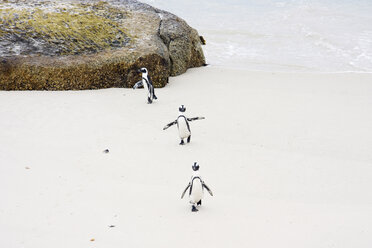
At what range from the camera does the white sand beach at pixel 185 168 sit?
157 inches

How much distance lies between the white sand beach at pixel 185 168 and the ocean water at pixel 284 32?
4.29 m

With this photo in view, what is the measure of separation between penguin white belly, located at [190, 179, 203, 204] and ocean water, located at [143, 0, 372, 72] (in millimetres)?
7677

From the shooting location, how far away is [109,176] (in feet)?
16.8

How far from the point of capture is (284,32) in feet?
59.2

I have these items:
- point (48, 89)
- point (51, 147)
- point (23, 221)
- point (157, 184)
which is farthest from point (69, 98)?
point (23, 221)

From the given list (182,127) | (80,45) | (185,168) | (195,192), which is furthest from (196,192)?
(80,45)

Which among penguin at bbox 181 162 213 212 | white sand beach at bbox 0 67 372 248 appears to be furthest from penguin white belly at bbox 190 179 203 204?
white sand beach at bbox 0 67 372 248

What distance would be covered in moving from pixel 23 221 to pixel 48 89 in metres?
4.57

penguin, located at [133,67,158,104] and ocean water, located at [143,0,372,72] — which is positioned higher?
ocean water, located at [143,0,372,72]

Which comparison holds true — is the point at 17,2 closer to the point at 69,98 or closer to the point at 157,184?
the point at 69,98

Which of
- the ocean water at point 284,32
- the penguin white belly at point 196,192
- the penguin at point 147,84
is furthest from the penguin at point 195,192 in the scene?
the ocean water at point 284,32

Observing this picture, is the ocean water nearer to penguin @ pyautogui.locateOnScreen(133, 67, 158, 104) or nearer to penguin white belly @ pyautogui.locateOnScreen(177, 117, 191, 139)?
penguin @ pyautogui.locateOnScreen(133, 67, 158, 104)

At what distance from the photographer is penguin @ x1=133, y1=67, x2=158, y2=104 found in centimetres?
779

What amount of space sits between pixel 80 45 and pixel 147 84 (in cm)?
164
